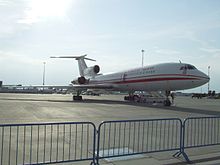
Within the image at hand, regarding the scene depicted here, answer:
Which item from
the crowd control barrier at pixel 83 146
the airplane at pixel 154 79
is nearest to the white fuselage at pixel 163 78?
the airplane at pixel 154 79

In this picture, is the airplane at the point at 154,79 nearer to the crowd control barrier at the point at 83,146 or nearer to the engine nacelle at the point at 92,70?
the engine nacelle at the point at 92,70

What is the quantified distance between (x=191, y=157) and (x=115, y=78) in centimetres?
2953

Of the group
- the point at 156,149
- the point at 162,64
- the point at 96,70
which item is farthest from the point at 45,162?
the point at 96,70

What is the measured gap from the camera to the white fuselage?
2610 centimetres

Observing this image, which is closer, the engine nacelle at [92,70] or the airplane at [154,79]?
the airplane at [154,79]

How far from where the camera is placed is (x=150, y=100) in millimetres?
33719

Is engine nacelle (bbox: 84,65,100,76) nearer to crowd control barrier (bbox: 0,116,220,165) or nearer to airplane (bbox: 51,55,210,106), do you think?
airplane (bbox: 51,55,210,106)

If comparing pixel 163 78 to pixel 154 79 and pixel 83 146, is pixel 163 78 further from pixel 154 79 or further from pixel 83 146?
pixel 83 146

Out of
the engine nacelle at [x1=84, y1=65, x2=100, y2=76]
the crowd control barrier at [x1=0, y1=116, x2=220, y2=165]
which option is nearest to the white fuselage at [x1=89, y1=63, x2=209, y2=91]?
the engine nacelle at [x1=84, y1=65, x2=100, y2=76]

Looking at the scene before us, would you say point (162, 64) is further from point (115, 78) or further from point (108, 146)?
point (108, 146)

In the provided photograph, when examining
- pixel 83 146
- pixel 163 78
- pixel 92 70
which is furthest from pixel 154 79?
pixel 83 146

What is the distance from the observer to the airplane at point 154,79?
2623cm

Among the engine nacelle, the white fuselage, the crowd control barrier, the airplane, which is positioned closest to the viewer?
the crowd control barrier

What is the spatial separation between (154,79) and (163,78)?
1304 millimetres
